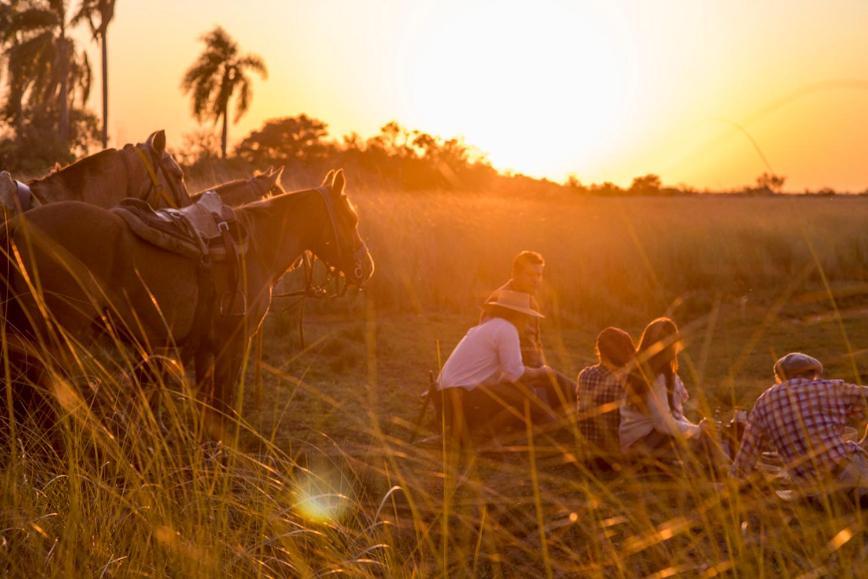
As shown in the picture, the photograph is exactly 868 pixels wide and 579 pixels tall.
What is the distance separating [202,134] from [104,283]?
23524 millimetres

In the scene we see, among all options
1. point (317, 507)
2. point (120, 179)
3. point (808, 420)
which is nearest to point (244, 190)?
point (120, 179)

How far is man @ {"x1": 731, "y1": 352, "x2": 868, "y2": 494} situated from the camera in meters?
4.77

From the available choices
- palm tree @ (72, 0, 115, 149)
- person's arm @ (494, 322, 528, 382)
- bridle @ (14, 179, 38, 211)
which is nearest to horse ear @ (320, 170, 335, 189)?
person's arm @ (494, 322, 528, 382)

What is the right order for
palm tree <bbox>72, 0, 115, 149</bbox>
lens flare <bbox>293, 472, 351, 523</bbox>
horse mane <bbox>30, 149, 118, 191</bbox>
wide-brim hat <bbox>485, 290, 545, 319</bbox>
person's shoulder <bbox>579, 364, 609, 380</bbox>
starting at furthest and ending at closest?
palm tree <bbox>72, 0, 115, 149</bbox> < wide-brim hat <bbox>485, 290, 545, 319</bbox> < person's shoulder <bbox>579, 364, 609, 380</bbox> < horse mane <bbox>30, 149, 118, 191</bbox> < lens flare <bbox>293, 472, 351, 523</bbox>

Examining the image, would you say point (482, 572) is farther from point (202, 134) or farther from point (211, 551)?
point (202, 134)

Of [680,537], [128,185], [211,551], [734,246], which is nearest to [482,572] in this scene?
[680,537]

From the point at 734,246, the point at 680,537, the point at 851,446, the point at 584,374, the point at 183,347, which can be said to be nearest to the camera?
the point at 680,537

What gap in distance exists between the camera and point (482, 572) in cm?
404

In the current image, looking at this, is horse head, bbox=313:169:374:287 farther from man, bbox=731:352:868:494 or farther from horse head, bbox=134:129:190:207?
man, bbox=731:352:868:494

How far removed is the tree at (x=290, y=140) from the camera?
140 feet

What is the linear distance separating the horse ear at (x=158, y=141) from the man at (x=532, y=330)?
8.07ft

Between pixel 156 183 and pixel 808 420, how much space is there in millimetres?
4068

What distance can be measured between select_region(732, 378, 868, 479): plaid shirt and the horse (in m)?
3.81

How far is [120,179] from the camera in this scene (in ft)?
19.5
